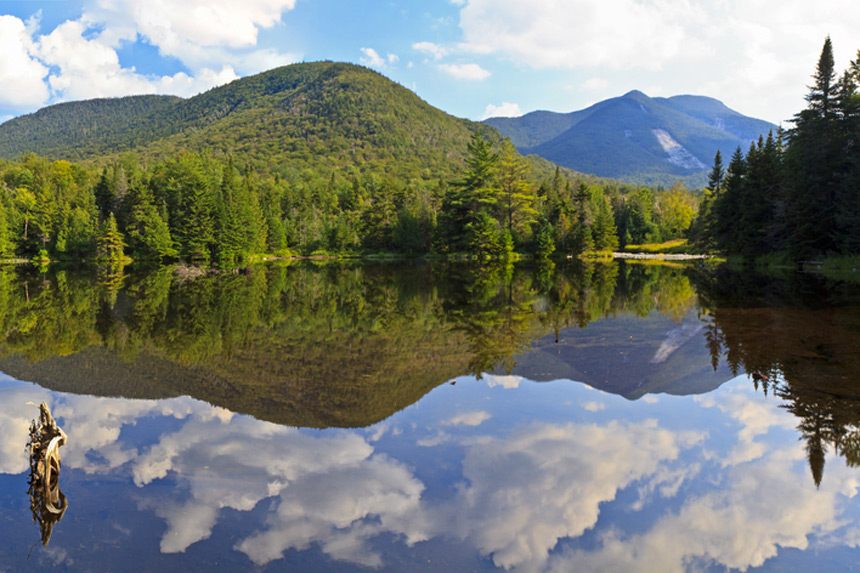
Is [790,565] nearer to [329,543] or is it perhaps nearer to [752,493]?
[752,493]

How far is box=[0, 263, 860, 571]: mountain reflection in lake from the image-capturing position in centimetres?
A: 460

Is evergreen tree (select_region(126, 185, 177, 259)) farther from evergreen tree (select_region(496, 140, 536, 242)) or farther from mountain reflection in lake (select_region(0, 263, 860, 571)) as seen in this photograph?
mountain reflection in lake (select_region(0, 263, 860, 571))

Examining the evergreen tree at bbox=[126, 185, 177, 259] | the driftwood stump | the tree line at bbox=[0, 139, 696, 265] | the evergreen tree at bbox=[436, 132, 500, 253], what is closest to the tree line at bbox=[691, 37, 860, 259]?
the tree line at bbox=[0, 139, 696, 265]

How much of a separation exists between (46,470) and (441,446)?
4387 mm

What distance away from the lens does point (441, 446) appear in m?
6.69

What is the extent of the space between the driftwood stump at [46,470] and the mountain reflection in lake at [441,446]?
133 millimetres

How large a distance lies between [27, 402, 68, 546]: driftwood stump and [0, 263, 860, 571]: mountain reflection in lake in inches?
5.2

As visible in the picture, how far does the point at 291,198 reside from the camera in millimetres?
92875

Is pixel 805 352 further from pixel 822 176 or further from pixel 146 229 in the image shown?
pixel 146 229

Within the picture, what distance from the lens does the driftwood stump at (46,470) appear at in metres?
5.26

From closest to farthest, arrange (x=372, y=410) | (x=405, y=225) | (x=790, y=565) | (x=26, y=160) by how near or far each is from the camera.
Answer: (x=790, y=565), (x=372, y=410), (x=405, y=225), (x=26, y=160)

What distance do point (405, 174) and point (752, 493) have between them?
162 meters

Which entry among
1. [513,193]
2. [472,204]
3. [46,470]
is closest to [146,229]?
[472,204]

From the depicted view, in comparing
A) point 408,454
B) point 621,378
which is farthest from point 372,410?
point 621,378
